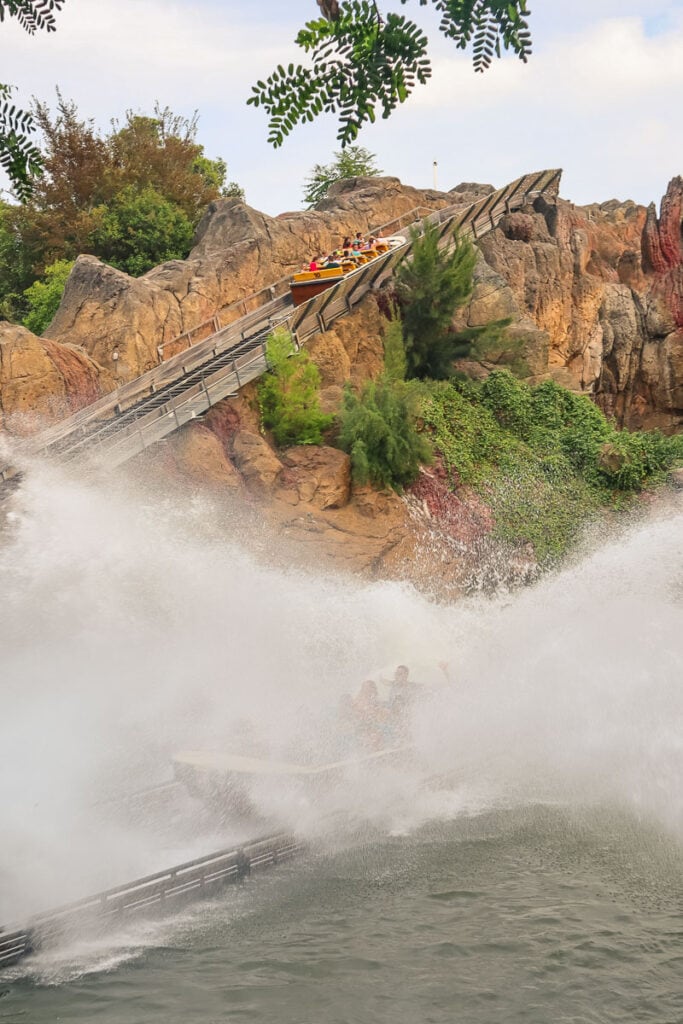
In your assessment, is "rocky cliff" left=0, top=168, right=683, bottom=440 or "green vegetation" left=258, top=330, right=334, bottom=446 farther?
"rocky cliff" left=0, top=168, right=683, bottom=440

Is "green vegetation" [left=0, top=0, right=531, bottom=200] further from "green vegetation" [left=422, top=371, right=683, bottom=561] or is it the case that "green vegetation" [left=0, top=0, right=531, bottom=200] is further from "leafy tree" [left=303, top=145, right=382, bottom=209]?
"leafy tree" [left=303, top=145, right=382, bottom=209]

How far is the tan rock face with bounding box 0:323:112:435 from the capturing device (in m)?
23.3

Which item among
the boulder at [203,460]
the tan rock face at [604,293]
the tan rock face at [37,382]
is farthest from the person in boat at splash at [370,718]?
the tan rock face at [604,293]

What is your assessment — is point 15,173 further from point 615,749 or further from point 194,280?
point 194,280

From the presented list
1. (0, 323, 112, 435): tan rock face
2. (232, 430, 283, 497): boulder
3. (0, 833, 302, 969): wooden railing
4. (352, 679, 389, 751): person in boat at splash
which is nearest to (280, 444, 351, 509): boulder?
(232, 430, 283, 497): boulder

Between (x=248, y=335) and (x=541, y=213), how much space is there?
13.2 m

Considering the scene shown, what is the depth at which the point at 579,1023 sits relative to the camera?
356 inches

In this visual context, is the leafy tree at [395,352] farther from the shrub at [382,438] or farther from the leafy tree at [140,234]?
the leafy tree at [140,234]

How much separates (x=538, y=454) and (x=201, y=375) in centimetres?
858

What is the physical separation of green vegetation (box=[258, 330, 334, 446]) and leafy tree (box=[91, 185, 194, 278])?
39.1ft

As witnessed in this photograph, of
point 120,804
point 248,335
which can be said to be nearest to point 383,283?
point 248,335

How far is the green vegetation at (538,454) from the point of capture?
26.0 meters

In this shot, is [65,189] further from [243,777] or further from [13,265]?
[243,777]

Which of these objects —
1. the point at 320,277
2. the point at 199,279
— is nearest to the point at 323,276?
the point at 320,277
